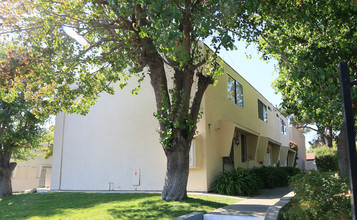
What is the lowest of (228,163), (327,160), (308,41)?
(228,163)

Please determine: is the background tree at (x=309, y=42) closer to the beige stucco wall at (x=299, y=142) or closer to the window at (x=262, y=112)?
the window at (x=262, y=112)

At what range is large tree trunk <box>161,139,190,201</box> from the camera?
9.49m

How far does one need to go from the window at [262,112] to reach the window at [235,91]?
395 cm

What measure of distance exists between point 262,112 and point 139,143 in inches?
431

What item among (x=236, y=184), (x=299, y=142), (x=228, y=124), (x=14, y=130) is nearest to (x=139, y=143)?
(x=228, y=124)

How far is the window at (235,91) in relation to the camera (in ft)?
53.1

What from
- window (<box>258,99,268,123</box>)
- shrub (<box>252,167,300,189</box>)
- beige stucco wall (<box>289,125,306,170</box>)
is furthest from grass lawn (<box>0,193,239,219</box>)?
beige stucco wall (<box>289,125,306,170</box>)

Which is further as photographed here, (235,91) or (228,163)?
(235,91)

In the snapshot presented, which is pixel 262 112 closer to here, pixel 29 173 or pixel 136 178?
pixel 136 178

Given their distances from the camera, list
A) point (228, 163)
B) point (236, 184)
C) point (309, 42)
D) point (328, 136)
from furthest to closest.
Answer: point (328, 136)
point (228, 163)
point (236, 184)
point (309, 42)

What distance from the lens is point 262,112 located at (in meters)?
21.9

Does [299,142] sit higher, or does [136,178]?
[299,142]

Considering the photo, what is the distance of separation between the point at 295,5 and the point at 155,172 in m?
8.60

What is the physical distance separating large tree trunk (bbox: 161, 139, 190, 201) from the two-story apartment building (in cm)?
274
